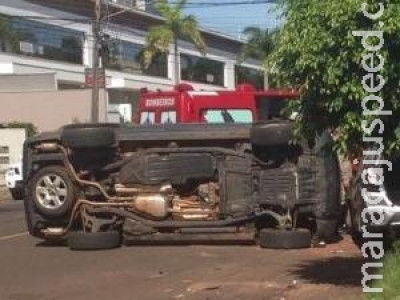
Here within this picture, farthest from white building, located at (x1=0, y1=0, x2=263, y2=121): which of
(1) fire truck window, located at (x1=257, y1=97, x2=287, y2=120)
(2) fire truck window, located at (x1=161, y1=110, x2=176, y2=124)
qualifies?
(2) fire truck window, located at (x1=161, y1=110, x2=176, y2=124)

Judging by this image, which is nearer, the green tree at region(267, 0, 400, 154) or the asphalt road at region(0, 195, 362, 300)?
the green tree at region(267, 0, 400, 154)

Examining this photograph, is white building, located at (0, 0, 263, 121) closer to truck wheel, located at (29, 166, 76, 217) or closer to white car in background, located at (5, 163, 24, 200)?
white car in background, located at (5, 163, 24, 200)

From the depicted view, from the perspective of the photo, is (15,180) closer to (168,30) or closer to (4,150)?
(4,150)

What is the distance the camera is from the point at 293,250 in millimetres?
11984

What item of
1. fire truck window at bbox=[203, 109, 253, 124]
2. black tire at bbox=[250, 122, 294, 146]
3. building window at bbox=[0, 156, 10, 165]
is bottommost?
building window at bbox=[0, 156, 10, 165]

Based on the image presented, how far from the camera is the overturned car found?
12.2 m

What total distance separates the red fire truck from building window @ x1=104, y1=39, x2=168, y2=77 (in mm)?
45319

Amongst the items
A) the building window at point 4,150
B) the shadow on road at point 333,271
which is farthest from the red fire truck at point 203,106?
the building window at point 4,150

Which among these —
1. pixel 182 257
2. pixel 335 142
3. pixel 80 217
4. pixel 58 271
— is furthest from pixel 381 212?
pixel 80 217

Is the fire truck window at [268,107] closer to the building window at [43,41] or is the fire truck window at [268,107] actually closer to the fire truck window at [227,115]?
the fire truck window at [227,115]

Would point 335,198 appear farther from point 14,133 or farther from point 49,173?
point 14,133

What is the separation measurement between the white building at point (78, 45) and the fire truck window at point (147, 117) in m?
25.6

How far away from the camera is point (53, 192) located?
42.6 ft

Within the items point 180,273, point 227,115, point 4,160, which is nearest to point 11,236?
point 227,115
